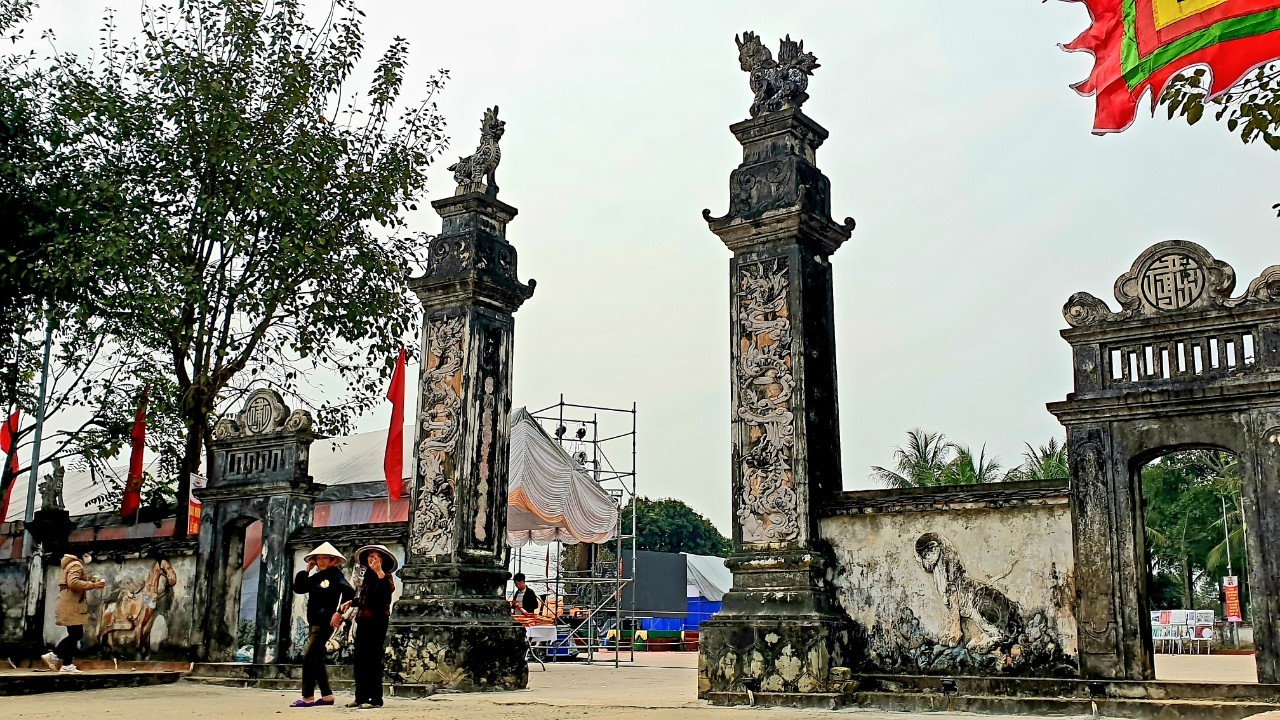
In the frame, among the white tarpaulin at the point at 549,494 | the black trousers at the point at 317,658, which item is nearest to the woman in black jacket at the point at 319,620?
the black trousers at the point at 317,658

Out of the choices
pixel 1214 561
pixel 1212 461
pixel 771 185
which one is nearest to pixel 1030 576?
pixel 771 185

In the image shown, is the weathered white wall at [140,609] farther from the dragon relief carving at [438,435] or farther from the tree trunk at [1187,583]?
the tree trunk at [1187,583]

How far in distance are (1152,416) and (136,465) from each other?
1220 centimetres

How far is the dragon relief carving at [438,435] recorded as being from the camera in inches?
424

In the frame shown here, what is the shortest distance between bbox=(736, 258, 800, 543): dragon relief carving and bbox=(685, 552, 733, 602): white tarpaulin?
25.0 meters

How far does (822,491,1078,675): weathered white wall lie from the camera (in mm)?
7605

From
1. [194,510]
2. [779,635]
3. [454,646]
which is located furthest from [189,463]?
[779,635]

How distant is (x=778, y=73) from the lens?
9.48m

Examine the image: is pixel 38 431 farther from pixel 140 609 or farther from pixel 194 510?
pixel 140 609

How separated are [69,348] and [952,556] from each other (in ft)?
38.5

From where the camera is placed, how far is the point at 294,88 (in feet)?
47.7

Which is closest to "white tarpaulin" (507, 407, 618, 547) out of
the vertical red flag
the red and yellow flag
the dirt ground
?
the vertical red flag

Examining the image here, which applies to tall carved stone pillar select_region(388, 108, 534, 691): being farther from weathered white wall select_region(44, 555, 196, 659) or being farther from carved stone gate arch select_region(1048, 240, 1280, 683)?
carved stone gate arch select_region(1048, 240, 1280, 683)

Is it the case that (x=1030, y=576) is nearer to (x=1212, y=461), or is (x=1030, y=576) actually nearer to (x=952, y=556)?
(x=952, y=556)
